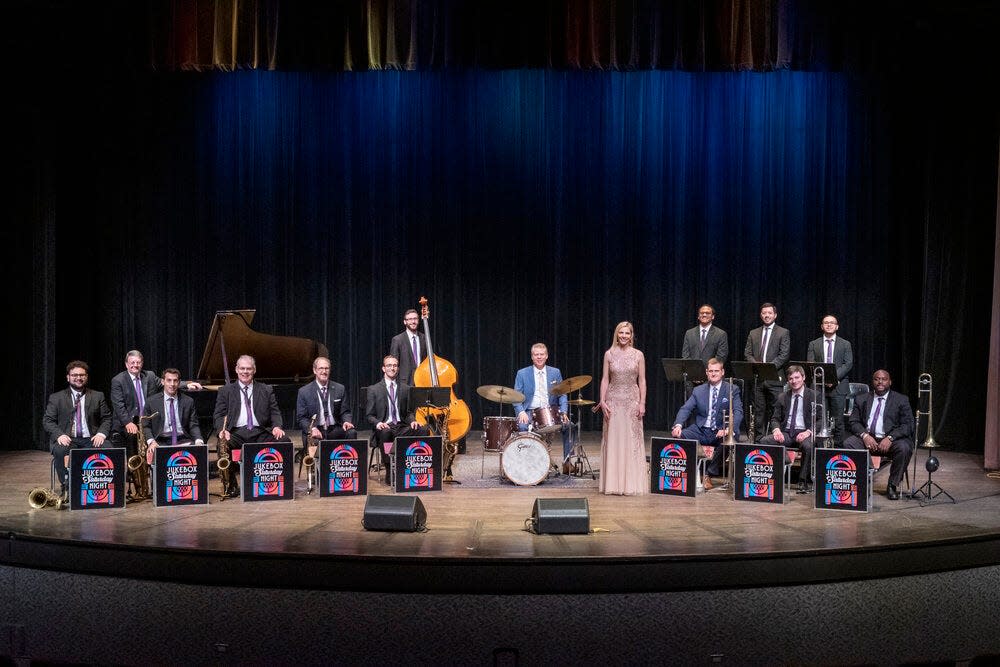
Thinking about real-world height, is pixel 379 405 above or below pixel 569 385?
below

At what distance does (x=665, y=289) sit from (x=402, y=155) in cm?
380

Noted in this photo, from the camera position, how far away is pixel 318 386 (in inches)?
362

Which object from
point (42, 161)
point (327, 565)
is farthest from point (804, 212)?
point (42, 161)

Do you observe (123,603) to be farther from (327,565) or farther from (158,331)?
(158,331)

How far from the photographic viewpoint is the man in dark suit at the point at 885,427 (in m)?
8.50

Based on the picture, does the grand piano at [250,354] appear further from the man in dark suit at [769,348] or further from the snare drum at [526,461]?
the man in dark suit at [769,348]

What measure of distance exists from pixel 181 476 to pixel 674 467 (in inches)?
162

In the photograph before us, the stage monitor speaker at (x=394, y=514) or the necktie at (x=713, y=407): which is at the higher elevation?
the necktie at (x=713, y=407)

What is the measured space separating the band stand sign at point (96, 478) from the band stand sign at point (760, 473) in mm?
5026

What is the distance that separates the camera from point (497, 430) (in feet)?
30.1

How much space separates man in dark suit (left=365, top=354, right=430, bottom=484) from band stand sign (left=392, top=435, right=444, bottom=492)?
62 centimetres

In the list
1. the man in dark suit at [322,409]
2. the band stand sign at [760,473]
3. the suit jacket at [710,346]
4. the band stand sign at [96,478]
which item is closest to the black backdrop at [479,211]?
the suit jacket at [710,346]

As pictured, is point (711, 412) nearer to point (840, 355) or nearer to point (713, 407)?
point (713, 407)

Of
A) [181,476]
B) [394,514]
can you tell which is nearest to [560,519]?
[394,514]
